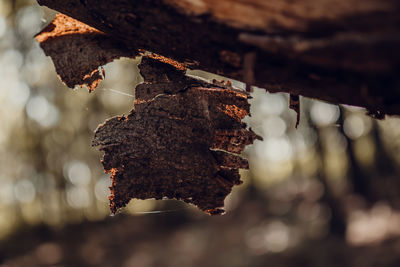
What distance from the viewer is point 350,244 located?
25.6 feet

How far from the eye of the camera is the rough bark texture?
701mm

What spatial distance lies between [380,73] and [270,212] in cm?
1307

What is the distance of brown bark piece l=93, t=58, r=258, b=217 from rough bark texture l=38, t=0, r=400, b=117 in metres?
0.23

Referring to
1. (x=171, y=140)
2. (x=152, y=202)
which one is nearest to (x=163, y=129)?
(x=171, y=140)

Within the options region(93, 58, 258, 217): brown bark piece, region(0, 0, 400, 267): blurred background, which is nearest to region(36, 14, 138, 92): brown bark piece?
region(93, 58, 258, 217): brown bark piece

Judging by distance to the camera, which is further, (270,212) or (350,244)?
(270,212)

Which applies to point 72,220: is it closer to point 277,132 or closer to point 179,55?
point 277,132

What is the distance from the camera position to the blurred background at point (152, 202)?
28.8 feet

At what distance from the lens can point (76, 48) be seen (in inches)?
49.6

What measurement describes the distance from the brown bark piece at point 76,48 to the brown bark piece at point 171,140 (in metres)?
0.15

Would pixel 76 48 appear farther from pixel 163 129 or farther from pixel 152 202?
pixel 152 202

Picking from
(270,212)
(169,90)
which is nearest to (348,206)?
(270,212)

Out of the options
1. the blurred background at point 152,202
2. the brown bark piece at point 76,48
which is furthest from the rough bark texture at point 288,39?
the blurred background at point 152,202

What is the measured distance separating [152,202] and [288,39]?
46.8 feet
